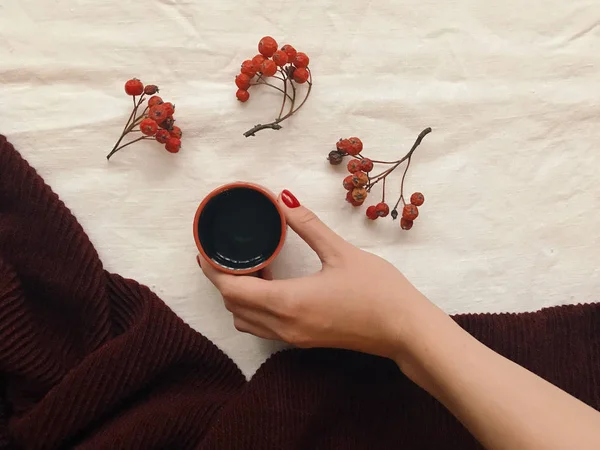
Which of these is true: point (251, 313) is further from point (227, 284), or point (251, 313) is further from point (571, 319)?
point (571, 319)

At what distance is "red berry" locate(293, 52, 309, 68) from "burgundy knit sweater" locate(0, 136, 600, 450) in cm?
32

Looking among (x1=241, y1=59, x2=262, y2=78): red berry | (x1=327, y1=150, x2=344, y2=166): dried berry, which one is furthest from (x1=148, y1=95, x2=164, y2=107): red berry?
(x1=327, y1=150, x2=344, y2=166): dried berry

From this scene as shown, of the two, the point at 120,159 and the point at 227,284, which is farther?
the point at 120,159

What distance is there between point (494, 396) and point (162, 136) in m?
0.46

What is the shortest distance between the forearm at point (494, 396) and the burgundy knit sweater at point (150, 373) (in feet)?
0.37

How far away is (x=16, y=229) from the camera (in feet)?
2.24

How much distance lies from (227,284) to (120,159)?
0.23m

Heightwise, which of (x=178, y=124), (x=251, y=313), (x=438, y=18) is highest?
(x=438, y=18)

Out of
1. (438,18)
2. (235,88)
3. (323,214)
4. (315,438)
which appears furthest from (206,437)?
(438,18)

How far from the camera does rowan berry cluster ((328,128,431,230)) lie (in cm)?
73

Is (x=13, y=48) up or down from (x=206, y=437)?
up

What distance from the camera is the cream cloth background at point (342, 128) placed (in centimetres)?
73

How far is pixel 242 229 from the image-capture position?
662mm

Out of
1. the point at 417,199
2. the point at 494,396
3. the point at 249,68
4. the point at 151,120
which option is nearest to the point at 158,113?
the point at 151,120
